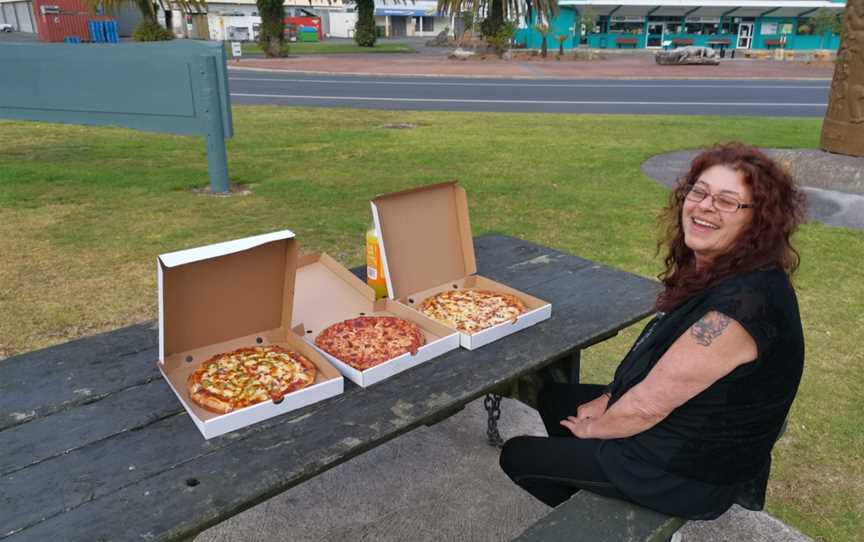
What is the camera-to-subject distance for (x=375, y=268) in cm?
252

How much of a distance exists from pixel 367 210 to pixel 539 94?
1293 centimetres

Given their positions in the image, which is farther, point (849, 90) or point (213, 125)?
point (849, 90)

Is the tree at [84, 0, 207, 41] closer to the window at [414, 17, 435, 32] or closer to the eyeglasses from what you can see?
the eyeglasses

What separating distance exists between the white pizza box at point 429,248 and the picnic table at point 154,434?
1.07ft

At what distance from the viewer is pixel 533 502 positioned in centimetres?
288

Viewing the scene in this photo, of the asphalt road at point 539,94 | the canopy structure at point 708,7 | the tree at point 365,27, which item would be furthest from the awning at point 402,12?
the asphalt road at point 539,94

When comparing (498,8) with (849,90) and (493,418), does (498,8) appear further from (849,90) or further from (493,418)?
(493,418)

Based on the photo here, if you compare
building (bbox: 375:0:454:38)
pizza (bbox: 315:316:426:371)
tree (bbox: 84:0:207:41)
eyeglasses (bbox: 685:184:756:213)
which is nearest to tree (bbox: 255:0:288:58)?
tree (bbox: 84:0:207:41)

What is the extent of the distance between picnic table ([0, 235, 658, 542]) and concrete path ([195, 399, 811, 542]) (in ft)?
Answer: 3.22

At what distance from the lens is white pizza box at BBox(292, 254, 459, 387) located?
198cm

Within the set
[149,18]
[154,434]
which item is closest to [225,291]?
[154,434]

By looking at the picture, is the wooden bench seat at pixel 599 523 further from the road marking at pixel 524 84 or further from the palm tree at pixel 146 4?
the palm tree at pixel 146 4

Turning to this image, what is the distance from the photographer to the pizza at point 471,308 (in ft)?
7.52

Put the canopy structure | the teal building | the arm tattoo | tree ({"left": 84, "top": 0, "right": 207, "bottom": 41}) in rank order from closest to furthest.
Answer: the arm tattoo → tree ({"left": 84, "top": 0, "right": 207, "bottom": 41}) → the teal building → the canopy structure
